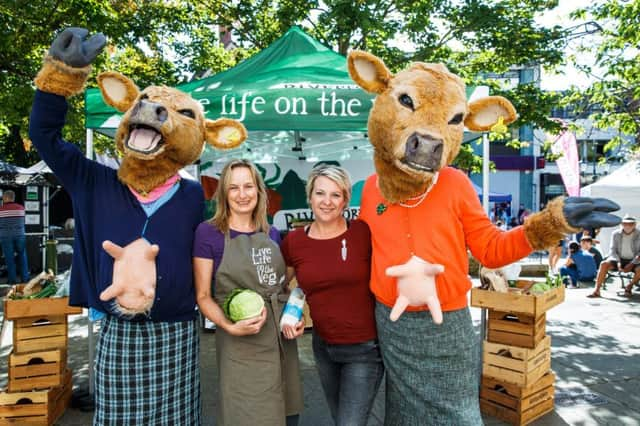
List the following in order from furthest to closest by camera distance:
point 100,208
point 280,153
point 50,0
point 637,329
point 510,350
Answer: point 50,0
point 280,153
point 637,329
point 510,350
point 100,208

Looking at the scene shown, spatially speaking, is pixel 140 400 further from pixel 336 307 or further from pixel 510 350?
pixel 510 350

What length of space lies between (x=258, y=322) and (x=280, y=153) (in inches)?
190

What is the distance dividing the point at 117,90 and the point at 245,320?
4.46 feet

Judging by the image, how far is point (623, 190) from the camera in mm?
11828

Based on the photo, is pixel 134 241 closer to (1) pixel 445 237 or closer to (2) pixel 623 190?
(1) pixel 445 237

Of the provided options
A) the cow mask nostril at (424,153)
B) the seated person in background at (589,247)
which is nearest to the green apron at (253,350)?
the cow mask nostril at (424,153)

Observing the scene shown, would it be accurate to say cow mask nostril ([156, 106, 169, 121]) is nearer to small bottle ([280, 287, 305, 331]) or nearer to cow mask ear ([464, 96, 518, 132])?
small bottle ([280, 287, 305, 331])

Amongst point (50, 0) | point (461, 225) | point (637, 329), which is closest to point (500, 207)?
point (637, 329)

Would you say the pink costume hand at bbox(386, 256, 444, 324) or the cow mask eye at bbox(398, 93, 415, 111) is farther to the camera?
the cow mask eye at bbox(398, 93, 415, 111)

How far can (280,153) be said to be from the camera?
680cm

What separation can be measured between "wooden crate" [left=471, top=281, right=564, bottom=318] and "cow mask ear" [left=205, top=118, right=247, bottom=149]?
2118 mm

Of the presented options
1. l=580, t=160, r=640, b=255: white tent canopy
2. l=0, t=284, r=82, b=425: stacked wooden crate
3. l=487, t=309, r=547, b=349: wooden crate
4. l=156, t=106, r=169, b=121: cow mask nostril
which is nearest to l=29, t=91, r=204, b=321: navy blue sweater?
l=156, t=106, r=169, b=121: cow mask nostril

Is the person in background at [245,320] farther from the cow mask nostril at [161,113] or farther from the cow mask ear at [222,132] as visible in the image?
the cow mask nostril at [161,113]

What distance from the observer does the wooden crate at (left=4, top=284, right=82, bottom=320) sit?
11.4 feet
